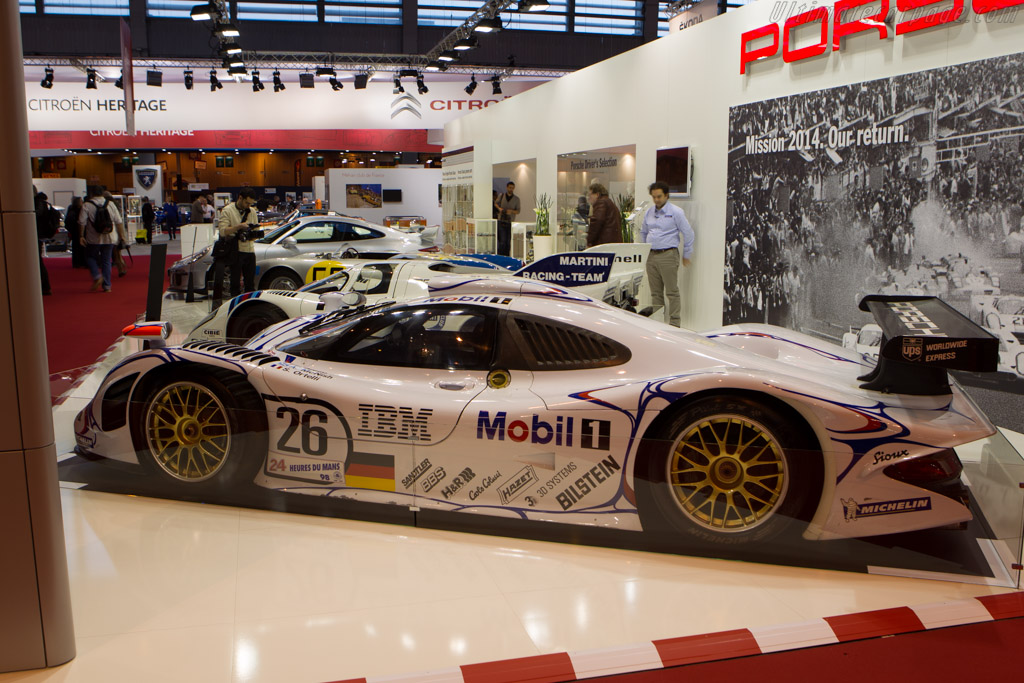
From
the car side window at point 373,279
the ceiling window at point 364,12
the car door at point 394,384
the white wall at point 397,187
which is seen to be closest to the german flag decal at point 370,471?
the car door at point 394,384

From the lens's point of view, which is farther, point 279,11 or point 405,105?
point 405,105

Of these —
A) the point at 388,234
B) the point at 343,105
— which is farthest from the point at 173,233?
the point at 388,234

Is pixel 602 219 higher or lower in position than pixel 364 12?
lower

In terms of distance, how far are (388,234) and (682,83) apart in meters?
4.72

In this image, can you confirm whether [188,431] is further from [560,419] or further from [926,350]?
[926,350]

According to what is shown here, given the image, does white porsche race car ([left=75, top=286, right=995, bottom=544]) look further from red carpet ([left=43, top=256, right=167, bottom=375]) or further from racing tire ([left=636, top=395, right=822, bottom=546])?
red carpet ([left=43, top=256, right=167, bottom=375])

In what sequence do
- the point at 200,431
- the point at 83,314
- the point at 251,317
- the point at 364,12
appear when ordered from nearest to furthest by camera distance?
the point at 200,431
the point at 251,317
the point at 83,314
the point at 364,12

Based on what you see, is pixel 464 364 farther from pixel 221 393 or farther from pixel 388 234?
pixel 388 234

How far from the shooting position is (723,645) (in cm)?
285

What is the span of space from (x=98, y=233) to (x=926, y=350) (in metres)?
12.3

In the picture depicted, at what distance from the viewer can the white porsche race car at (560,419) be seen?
3.32 m

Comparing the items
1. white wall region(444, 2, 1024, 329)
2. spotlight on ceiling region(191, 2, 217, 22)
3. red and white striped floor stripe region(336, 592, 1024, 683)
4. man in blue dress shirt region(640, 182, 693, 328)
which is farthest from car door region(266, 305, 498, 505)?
spotlight on ceiling region(191, 2, 217, 22)

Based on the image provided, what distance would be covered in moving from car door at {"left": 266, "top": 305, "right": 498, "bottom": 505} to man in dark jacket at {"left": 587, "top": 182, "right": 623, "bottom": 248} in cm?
626

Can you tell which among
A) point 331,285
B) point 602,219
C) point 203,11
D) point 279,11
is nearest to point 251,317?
point 331,285
